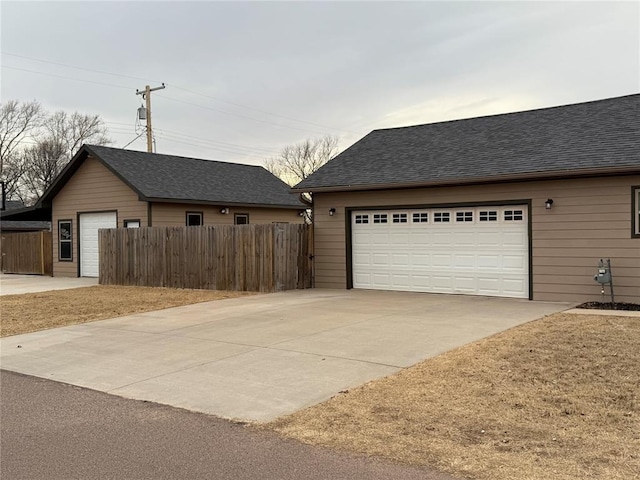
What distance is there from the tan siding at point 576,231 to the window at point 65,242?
618 inches

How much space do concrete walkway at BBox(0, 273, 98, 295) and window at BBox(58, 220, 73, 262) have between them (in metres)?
0.94

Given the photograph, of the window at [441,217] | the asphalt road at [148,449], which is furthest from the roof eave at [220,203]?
the asphalt road at [148,449]

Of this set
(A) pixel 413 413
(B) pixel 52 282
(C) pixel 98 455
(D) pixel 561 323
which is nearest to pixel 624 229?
(D) pixel 561 323

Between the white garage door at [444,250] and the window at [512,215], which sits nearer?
the window at [512,215]

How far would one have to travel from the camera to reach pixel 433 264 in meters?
14.7

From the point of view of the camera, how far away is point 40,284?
20.1 meters

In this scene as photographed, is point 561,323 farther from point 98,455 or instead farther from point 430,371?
point 98,455

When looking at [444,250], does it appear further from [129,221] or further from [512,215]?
[129,221]

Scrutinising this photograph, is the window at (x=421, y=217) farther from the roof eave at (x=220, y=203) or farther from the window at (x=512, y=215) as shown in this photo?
the roof eave at (x=220, y=203)

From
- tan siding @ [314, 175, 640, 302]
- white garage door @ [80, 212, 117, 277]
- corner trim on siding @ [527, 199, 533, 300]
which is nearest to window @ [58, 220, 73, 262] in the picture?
white garage door @ [80, 212, 117, 277]

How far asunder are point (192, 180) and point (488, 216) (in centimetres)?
1275

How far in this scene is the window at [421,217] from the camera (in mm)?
14883

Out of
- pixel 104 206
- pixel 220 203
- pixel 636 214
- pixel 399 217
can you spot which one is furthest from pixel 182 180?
pixel 636 214

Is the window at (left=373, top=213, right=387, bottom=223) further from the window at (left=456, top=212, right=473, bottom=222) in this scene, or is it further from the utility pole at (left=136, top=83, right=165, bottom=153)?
the utility pole at (left=136, top=83, right=165, bottom=153)
